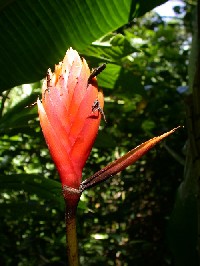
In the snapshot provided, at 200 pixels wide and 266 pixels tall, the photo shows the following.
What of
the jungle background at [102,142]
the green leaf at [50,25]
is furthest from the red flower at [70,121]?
the green leaf at [50,25]

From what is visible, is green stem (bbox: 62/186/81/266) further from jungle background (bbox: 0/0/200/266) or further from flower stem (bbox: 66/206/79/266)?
jungle background (bbox: 0/0/200/266)

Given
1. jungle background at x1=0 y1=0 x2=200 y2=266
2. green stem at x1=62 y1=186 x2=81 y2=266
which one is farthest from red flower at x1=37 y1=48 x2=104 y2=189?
jungle background at x1=0 y1=0 x2=200 y2=266

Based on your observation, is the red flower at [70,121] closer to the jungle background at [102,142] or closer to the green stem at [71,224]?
the green stem at [71,224]

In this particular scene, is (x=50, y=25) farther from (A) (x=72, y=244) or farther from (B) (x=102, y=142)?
(A) (x=72, y=244)

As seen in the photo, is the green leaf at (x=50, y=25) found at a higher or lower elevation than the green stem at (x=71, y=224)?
higher

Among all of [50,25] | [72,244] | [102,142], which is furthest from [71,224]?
[102,142]

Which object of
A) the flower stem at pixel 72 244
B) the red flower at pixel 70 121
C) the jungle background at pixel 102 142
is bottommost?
Result: the flower stem at pixel 72 244
